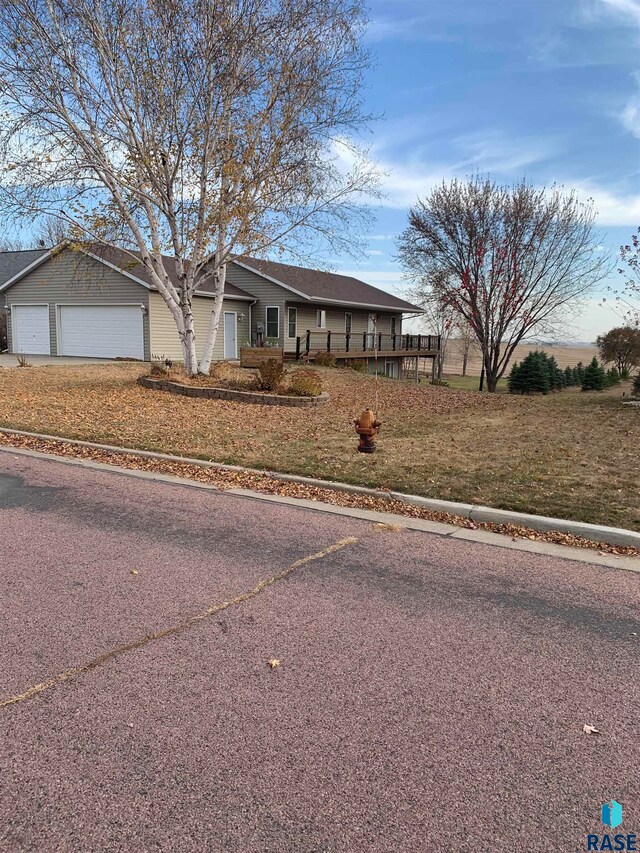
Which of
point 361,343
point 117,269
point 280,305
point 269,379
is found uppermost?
point 117,269

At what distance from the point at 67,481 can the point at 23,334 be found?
23899 mm

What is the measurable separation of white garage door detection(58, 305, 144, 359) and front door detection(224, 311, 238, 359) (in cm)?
466

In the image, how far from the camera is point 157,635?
3328mm

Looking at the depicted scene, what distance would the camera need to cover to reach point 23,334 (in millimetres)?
27312

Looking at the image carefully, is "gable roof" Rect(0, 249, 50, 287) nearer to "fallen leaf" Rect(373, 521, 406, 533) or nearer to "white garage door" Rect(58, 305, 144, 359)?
"white garage door" Rect(58, 305, 144, 359)

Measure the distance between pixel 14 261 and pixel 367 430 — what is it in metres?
32.6

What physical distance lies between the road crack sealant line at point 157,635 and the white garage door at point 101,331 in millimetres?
20825

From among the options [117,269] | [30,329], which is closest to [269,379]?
[117,269]

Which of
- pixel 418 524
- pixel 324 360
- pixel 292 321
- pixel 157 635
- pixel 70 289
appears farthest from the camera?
Answer: pixel 292 321

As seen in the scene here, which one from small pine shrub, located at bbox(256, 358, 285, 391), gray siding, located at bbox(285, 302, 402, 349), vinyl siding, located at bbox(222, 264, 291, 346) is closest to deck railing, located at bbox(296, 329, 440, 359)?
gray siding, located at bbox(285, 302, 402, 349)

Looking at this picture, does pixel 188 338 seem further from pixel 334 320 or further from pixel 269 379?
pixel 334 320

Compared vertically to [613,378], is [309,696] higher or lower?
lower

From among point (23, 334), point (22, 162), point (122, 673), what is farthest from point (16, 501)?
point (23, 334)

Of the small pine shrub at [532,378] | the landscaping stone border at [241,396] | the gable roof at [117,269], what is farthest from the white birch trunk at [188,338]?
the small pine shrub at [532,378]
